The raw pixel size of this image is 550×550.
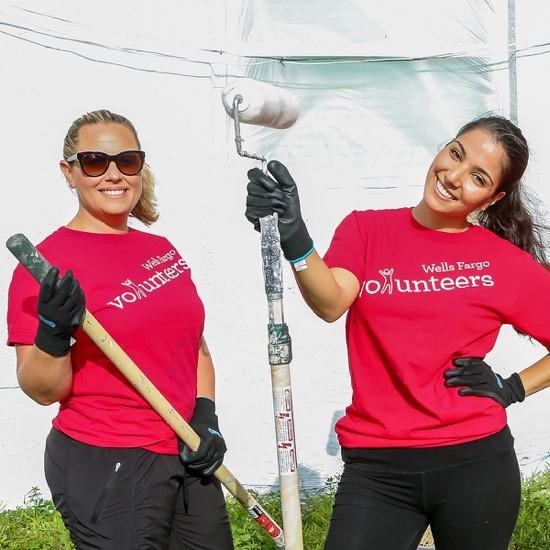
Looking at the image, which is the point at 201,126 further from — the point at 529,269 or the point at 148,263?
the point at 529,269

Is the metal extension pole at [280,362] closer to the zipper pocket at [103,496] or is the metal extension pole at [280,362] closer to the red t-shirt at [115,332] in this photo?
the red t-shirt at [115,332]

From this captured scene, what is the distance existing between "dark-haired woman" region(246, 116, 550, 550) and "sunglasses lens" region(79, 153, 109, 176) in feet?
1.92

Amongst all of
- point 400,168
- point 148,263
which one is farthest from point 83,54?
point 148,263

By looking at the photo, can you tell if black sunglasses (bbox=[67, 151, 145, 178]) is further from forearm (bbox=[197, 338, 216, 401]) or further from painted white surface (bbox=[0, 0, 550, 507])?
painted white surface (bbox=[0, 0, 550, 507])

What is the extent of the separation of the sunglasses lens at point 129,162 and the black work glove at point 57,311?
0.45 meters

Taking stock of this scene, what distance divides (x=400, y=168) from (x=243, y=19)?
97cm

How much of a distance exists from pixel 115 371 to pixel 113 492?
307 mm

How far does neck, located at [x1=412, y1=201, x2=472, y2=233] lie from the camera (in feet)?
8.03

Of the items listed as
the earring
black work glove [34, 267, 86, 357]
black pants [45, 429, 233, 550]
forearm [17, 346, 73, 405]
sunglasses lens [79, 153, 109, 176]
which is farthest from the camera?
the earring

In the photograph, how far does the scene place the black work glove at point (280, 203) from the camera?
7.11 ft

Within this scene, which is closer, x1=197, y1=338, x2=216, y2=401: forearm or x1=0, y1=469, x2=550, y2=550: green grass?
x1=197, y1=338, x2=216, y2=401: forearm

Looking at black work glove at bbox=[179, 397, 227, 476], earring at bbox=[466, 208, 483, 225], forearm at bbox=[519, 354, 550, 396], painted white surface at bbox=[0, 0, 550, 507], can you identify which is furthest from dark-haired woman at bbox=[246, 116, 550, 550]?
painted white surface at bbox=[0, 0, 550, 507]

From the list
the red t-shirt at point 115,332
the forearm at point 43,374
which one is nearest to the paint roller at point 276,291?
the red t-shirt at point 115,332

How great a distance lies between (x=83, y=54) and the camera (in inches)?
154
